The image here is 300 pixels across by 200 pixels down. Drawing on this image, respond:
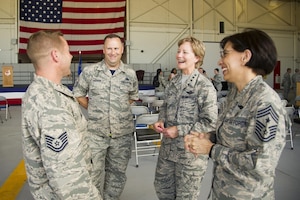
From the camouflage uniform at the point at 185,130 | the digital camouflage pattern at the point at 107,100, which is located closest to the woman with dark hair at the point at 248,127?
the camouflage uniform at the point at 185,130

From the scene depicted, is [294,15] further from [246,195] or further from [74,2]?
[246,195]

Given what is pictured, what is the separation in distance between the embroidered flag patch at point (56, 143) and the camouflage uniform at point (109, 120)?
4.02 feet

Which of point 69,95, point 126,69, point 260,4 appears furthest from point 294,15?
point 69,95

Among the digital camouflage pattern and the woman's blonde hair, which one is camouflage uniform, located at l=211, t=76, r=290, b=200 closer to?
the woman's blonde hair

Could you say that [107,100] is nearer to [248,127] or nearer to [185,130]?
[185,130]

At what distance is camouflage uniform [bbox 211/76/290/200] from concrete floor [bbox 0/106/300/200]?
1780 millimetres

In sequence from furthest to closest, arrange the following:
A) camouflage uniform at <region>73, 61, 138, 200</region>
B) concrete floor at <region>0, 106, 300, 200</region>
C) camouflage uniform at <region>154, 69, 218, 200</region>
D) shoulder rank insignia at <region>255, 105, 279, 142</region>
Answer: concrete floor at <region>0, 106, 300, 200</region> < camouflage uniform at <region>73, 61, 138, 200</region> < camouflage uniform at <region>154, 69, 218, 200</region> < shoulder rank insignia at <region>255, 105, 279, 142</region>

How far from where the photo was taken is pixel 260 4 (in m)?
17.4

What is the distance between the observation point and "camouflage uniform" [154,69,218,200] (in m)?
2.01

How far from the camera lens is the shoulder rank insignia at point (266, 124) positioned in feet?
3.87

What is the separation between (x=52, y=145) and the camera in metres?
1.24

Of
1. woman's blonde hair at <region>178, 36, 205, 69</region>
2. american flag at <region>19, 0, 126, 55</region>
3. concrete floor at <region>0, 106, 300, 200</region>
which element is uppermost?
american flag at <region>19, 0, 126, 55</region>

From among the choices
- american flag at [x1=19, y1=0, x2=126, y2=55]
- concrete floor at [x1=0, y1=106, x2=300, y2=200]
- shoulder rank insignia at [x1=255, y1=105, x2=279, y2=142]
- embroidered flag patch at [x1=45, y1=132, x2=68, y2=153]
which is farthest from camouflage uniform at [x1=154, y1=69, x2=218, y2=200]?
american flag at [x1=19, y1=0, x2=126, y2=55]

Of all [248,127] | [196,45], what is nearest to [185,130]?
[196,45]
